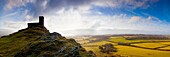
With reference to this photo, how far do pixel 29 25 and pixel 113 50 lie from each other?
84908 mm

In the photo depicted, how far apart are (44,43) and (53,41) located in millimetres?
1981

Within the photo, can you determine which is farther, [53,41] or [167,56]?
[167,56]

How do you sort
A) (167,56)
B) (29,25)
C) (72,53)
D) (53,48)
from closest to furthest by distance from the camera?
(72,53), (53,48), (29,25), (167,56)

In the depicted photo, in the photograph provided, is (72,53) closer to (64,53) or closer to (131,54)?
(64,53)

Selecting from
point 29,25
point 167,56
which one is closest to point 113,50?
point 167,56

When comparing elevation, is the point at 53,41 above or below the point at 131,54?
above

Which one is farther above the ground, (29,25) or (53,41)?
(29,25)

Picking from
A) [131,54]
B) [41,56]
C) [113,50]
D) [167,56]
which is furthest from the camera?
[113,50]

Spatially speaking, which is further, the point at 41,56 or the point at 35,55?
the point at 35,55

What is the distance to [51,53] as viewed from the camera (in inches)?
1854

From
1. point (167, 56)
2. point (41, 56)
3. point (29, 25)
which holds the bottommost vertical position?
point (167, 56)

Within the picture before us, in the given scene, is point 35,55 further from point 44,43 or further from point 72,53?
point 72,53

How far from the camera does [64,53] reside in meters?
44.8

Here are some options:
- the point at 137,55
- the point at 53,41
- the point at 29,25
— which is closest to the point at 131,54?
the point at 137,55
